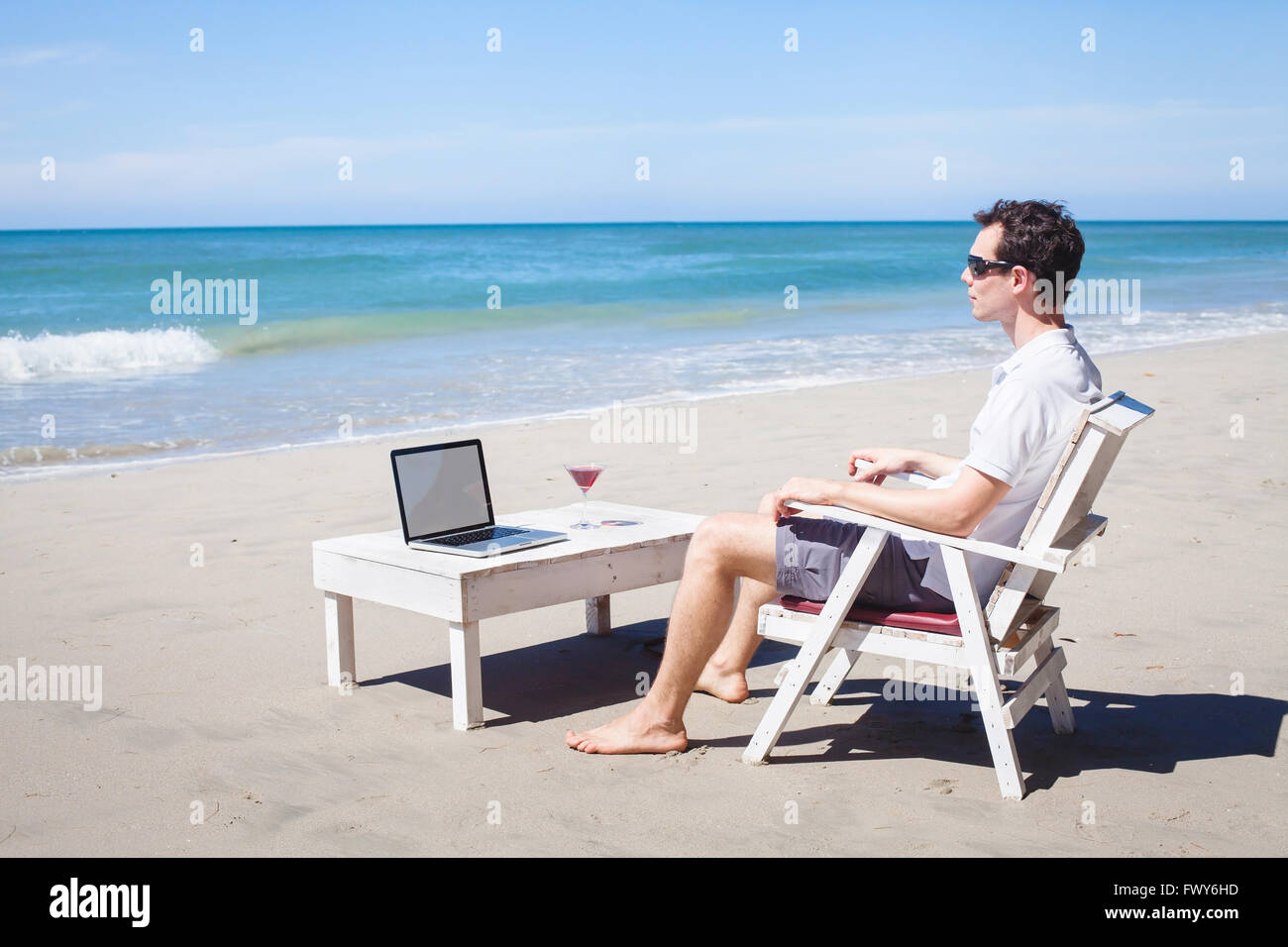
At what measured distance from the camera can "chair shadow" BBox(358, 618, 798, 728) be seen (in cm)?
406

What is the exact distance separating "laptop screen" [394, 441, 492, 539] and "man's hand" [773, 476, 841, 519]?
1.27 meters

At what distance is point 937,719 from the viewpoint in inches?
154

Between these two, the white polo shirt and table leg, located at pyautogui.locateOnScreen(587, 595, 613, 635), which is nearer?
the white polo shirt

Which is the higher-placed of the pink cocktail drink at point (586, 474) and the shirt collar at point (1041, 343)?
the shirt collar at point (1041, 343)

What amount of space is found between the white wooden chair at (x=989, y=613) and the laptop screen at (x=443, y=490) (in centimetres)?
122

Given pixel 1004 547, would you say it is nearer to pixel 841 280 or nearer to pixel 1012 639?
pixel 1012 639

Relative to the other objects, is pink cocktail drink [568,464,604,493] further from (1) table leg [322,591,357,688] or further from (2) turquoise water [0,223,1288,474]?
(2) turquoise water [0,223,1288,474]

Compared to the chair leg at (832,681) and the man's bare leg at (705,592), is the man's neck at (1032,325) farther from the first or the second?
the chair leg at (832,681)

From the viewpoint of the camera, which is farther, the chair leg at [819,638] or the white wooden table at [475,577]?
the white wooden table at [475,577]

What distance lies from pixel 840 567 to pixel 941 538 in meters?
0.32

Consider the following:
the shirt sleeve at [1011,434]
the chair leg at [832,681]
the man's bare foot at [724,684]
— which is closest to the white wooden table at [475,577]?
the man's bare foot at [724,684]

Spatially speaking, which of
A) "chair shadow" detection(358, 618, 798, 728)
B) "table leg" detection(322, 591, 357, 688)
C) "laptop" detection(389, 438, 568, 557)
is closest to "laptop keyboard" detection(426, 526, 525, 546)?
"laptop" detection(389, 438, 568, 557)

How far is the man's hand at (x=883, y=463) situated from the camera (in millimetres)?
3809

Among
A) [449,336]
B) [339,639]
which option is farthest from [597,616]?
[449,336]
